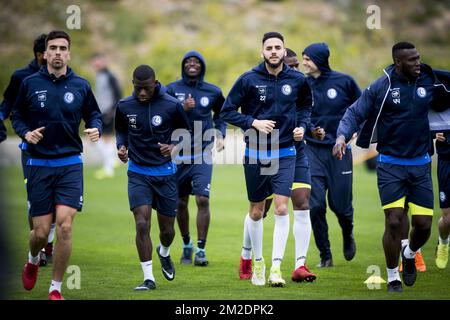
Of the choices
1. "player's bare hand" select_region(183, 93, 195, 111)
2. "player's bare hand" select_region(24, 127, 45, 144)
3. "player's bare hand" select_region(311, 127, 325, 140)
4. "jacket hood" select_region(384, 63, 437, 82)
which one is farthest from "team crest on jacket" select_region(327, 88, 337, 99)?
"player's bare hand" select_region(24, 127, 45, 144)

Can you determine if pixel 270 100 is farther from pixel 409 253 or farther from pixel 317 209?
pixel 409 253

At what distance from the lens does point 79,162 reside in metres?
9.37

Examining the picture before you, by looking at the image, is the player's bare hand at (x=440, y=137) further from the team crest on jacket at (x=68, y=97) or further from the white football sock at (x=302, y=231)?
the team crest on jacket at (x=68, y=97)

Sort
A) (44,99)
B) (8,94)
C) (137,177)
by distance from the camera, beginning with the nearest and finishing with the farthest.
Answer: (44,99), (137,177), (8,94)

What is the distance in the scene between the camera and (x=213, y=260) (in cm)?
1257

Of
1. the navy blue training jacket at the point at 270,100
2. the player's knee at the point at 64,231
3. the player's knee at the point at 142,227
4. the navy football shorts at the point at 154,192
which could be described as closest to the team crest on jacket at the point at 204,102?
the navy blue training jacket at the point at 270,100

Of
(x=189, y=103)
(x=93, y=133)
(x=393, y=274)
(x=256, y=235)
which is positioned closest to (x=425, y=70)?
(x=393, y=274)

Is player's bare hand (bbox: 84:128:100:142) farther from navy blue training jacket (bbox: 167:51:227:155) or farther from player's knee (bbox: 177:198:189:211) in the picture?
navy blue training jacket (bbox: 167:51:227:155)

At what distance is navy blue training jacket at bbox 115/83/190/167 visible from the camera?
9.97m

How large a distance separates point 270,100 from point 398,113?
1570mm

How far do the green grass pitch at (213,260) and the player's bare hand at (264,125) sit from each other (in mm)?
1795

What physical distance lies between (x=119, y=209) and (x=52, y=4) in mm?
21435
